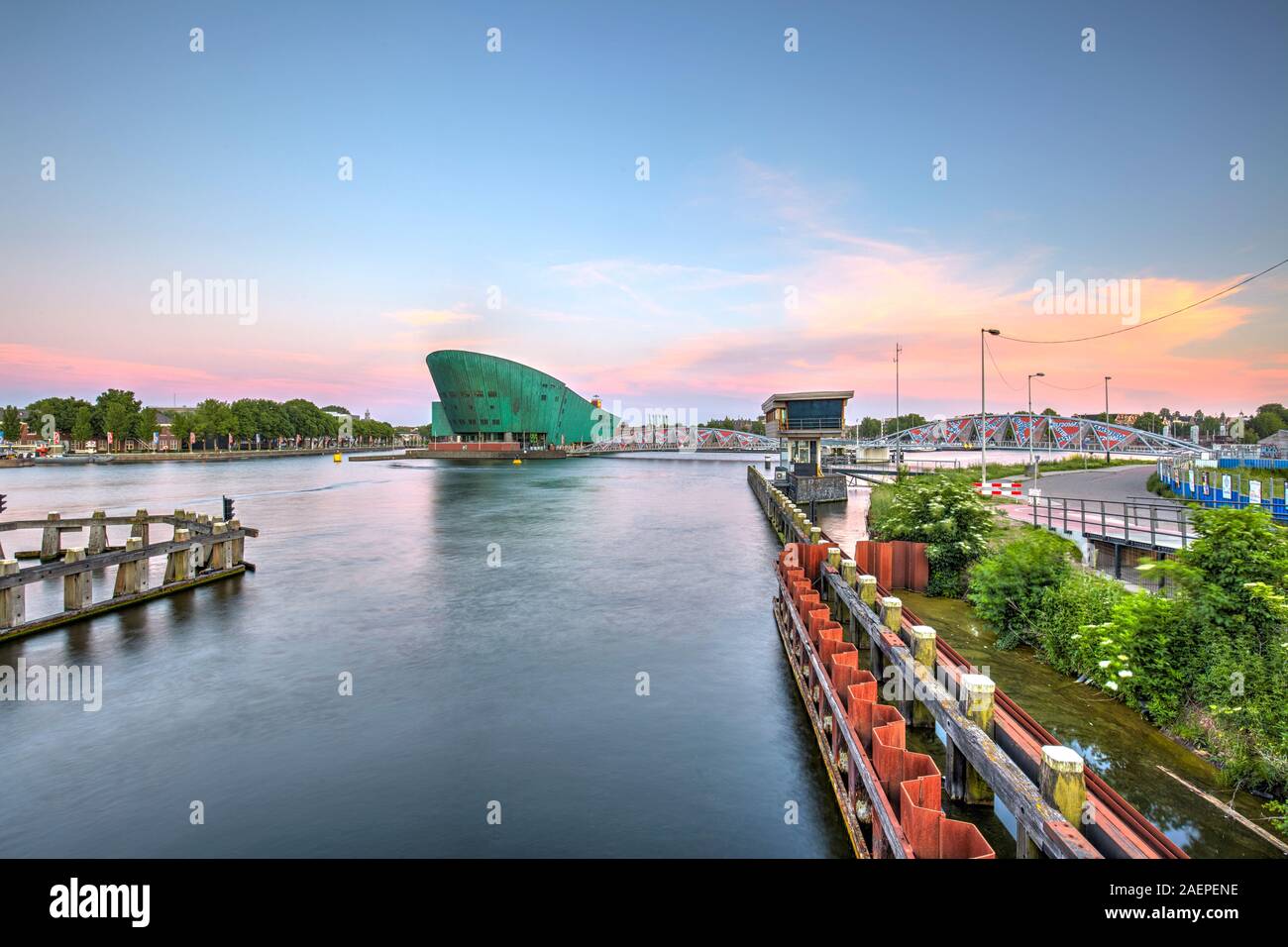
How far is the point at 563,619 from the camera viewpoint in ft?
65.3

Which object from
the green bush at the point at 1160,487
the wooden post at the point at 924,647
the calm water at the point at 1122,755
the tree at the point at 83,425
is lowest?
the calm water at the point at 1122,755

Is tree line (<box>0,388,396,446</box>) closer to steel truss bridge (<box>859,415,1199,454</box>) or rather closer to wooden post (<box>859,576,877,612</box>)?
steel truss bridge (<box>859,415,1199,454</box>)

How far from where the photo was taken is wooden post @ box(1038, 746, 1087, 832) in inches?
195

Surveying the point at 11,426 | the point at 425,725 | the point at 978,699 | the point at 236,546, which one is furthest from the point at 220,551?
the point at 11,426

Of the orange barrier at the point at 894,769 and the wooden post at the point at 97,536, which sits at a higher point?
the wooden post at the point at 97,536

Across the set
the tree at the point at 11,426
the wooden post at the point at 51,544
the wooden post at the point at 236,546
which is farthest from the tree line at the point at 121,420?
the wooden post at the point at 236,546

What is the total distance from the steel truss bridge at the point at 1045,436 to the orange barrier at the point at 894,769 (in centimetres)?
12517

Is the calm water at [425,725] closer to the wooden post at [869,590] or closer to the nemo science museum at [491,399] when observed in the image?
the wooden post at [869,590]

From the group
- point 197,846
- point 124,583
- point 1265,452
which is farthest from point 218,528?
point 1265,452

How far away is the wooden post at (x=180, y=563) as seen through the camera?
2081 cm

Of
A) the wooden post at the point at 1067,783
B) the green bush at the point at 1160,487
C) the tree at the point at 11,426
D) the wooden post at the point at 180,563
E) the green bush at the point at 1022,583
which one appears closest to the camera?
the wooden post at the point at 1067,783

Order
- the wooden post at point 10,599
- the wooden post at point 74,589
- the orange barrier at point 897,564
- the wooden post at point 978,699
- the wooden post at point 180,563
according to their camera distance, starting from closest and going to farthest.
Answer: the wooden post at point 978,699 < the wooden post at point 10,599 < the wooden post at point 74,589 < the orange barrier at point 897,564 < the wooden post at point 180,563

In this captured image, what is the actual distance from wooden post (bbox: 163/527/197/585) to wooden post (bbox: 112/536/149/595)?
90 cm

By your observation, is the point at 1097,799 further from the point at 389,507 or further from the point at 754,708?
the point at 389,507
